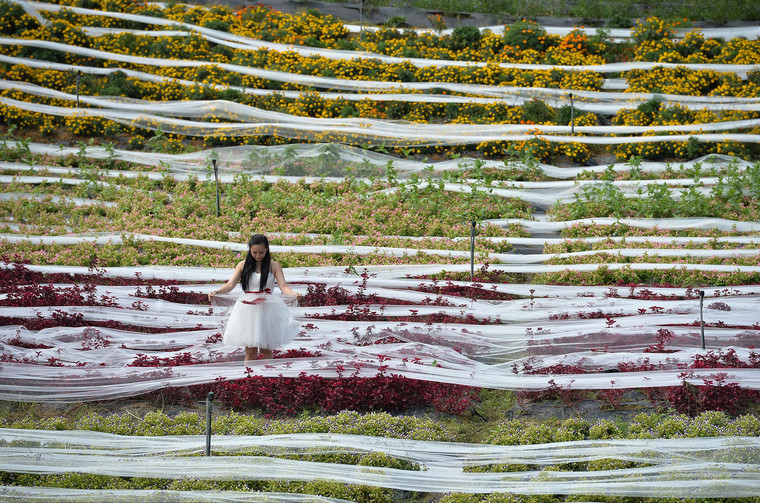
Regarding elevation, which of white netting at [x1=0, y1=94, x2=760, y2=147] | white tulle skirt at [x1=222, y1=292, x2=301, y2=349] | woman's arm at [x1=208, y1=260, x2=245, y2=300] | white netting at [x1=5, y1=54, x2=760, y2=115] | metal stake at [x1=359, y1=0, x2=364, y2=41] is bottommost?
white tulle skirt at [x1=222, y1=292, x2=301, y2=349]

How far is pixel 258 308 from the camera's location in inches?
329

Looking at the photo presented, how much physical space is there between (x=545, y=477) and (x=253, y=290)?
11.1 ft

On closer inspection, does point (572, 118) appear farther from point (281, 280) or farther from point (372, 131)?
point (281, 280)

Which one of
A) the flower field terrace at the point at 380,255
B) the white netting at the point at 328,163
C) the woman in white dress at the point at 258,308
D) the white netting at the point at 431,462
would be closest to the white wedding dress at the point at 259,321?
the woman in white dress at the point at 258,308

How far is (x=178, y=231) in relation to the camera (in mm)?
12469

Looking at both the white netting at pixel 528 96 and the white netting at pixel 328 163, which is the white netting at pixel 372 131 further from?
the white netting at pixel 528 96

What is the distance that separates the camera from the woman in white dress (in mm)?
8359

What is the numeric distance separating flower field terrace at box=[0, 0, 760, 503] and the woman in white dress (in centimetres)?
33

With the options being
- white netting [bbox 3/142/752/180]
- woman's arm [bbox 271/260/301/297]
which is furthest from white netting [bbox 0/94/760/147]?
woman's arm [bbox 271/260/301/297]

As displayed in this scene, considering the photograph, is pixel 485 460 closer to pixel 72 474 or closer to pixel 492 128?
pixel 72 474

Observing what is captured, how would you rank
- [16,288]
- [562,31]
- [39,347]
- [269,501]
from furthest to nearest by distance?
[562,31] < [16,288] < [39,347] < [269,501]

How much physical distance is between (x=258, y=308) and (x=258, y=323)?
15cm

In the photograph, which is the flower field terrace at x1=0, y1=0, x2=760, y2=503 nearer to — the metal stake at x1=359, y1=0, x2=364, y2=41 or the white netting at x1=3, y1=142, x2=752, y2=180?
the white netting at x1=3, y1=142, x2=752, y2=180

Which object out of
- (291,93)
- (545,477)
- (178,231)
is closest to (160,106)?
(291,93)
